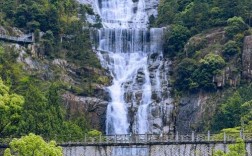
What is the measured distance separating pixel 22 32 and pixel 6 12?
11.8 ft

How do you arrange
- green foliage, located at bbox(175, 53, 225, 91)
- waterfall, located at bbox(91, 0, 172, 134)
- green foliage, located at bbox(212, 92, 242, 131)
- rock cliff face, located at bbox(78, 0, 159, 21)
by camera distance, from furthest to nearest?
rock cliff face, located at bbox(78, 0, 159, 21)
waterfall, located at bbox(91, 0, 172, 134)
green foliage, located at bbox(175, 53, 225, 91)
green foliage, located at bbox(212, 92, 242, 131)

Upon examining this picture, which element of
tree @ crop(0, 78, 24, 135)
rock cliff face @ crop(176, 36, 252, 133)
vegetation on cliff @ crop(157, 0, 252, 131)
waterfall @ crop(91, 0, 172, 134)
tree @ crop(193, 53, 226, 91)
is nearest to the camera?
tree @ crop(0, 78, 24, 135)

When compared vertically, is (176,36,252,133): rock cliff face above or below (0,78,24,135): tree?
above

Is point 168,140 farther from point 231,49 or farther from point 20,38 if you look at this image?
point 20,38

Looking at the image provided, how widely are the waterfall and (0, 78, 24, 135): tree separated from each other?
2682 centimetres

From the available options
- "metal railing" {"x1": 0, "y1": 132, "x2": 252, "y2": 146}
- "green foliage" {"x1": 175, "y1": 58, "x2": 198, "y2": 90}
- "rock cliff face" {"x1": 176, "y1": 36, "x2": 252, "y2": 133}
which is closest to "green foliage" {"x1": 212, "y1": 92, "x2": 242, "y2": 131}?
"rock cliff face" {"x1": 176, "y1": 36, "x2": 252, "y2": 133}

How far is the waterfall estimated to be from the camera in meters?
90.3

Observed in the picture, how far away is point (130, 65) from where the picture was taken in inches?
3863

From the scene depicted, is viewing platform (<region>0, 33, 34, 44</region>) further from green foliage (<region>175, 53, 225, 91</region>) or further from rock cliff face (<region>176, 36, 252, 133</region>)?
rock cliff face (<region>176, 36, 252, 133</region>)

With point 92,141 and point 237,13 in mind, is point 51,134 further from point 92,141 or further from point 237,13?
point 237,13

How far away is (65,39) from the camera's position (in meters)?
99.6

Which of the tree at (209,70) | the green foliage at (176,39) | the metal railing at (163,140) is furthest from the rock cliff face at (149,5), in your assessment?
the metal railing at (163,140)

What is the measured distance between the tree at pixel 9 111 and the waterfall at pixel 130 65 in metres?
26.8

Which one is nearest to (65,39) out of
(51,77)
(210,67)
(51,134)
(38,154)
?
(51,77)
